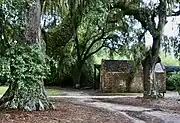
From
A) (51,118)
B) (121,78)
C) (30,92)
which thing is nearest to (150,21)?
(30,92)

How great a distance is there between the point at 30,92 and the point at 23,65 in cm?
170

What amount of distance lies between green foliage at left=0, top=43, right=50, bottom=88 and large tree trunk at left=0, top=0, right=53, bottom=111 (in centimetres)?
43

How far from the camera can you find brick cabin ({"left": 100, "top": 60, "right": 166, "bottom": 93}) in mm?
31109

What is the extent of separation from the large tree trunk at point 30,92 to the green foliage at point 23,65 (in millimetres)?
426

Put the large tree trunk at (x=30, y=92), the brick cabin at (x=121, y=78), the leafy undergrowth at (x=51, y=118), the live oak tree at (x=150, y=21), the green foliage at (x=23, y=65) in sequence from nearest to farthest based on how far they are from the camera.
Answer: the leafy undergrowth at (x=51, y=118), the green foliage at (x=23, y=65), the large tree trunk at (x=30, y=92), the live oak tree at (x=150, y=21), the brick cabin at (x=121, y=78)

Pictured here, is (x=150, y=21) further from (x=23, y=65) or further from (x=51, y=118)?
(x=51, y=118)

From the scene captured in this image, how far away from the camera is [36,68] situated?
10.8m

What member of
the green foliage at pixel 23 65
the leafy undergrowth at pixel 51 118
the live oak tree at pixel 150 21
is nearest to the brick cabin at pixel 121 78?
the live oak tree at pixel 150 21

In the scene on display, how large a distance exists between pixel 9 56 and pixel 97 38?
2155 cm

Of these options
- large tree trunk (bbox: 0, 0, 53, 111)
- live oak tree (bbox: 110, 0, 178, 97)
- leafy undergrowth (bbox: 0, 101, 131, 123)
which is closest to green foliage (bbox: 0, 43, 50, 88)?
large tree trunk (bbox: 0, 0, 53, 111)

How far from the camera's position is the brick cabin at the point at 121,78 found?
31.1 meters

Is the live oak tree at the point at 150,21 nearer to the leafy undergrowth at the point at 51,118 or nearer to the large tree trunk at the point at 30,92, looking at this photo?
the large tree trunk at the point at 30,92

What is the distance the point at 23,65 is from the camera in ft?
34.8

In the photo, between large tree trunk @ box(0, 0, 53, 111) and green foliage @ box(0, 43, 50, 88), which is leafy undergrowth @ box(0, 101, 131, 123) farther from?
green foliage @ box(0, 43, 50, 88)
